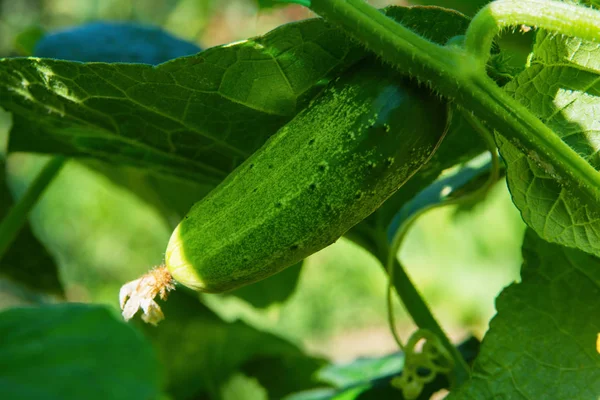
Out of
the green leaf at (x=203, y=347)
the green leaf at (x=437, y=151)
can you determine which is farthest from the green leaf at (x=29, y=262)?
the green leaf at (x=437, y=151)

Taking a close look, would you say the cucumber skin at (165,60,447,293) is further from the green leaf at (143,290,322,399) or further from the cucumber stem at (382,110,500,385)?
the green leaf at (143,290,322,399)

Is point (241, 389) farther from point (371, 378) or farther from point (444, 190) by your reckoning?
point (444, 190)

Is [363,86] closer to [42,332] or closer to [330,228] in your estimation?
[330,228]

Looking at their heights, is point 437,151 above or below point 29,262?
below

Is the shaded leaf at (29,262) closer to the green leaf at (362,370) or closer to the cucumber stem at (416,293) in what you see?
the green leaf at (362,370)

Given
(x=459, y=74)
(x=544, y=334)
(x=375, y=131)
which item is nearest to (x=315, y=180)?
(x=375, y=131)

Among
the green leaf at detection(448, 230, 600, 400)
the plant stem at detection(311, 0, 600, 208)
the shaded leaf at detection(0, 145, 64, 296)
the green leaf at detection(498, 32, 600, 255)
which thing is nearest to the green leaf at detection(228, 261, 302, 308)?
the shaded leaf at detection(0, 145, 64, 296)

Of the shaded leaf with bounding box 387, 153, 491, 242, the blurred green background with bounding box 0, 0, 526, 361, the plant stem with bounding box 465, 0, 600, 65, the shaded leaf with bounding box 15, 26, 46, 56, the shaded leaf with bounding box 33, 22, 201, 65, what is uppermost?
the blurred green background with bounding box 0, 0, 526, 361
